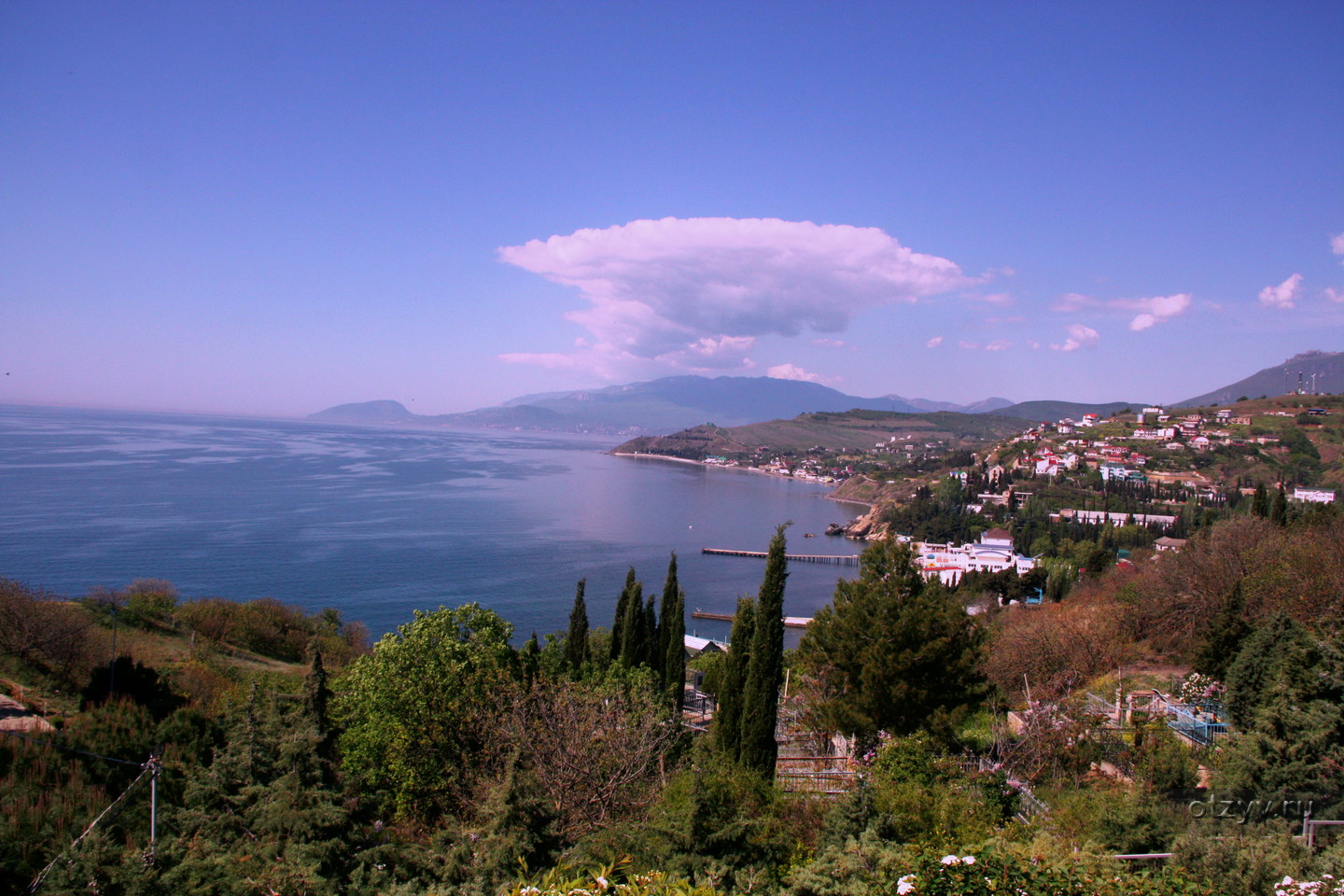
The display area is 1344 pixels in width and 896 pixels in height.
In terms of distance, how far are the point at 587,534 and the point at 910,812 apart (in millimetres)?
42656

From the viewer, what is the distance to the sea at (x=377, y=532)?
1160 inches

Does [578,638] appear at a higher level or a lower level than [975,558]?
higher

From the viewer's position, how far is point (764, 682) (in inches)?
359

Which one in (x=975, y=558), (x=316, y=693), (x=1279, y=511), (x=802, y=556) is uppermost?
(x=1279, y=511)

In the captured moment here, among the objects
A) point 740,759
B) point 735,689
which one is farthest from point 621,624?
point 740,759

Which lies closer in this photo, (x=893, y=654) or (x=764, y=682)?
(x=893, y=654)

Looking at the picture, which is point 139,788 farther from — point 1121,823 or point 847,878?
point 1121,823

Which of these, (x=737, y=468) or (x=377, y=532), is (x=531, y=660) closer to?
(x=377, y=532)

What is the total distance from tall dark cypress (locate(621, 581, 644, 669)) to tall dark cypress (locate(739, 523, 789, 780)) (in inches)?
267

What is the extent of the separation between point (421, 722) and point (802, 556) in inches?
1746

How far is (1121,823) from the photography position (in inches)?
192

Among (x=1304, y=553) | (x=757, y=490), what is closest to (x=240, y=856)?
(x=1304, y=553)

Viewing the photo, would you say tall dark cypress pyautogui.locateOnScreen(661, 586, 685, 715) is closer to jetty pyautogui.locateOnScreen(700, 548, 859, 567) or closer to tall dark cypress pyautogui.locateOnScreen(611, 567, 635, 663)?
tall dark cypress pyautogui.locateOnScreen(611, 567, 635, 663)

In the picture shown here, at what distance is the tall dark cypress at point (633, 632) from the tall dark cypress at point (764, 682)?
22.2ft
